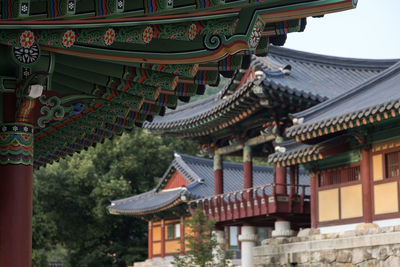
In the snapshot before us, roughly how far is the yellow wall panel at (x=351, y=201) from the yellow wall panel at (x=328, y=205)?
0.20 meters

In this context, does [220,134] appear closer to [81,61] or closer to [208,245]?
[208,245]

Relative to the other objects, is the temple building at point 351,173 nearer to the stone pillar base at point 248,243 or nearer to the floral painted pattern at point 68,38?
the stone pillar base at point 248,243

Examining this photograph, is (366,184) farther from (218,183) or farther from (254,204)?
(218,183)

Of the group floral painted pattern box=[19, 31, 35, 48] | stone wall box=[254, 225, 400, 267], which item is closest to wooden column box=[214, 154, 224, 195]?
stone wall box=[254, 225, 400, 267]

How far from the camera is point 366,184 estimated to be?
53.9 ft

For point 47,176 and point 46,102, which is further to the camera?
point 47,176

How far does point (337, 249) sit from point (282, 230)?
3945mm

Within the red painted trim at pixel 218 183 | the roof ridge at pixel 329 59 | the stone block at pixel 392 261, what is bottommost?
the stone block at pixel 392 261

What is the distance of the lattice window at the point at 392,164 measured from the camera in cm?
1589

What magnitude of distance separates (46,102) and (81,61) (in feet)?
1.38

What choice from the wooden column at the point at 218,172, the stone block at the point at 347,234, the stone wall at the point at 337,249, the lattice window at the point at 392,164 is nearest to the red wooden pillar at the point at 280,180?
the stone wall at the point at 337,249

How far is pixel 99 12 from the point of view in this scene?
16.7 feet

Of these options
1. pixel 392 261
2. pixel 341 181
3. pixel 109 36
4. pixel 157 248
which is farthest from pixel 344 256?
pixel 157 248

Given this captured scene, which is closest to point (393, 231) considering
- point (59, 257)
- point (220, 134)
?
point (220, 134)
